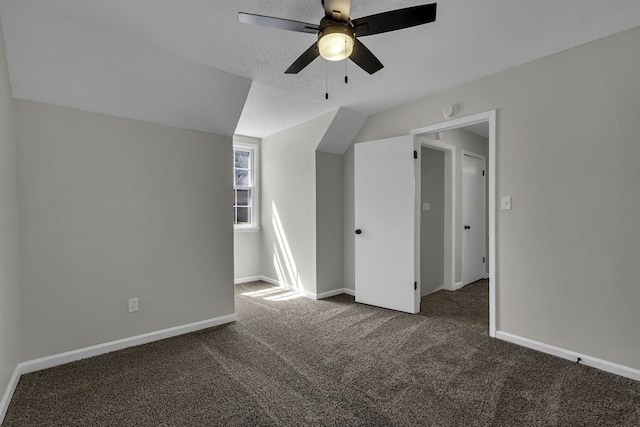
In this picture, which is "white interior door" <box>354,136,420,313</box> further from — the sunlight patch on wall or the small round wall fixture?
the sunlight patch on wall

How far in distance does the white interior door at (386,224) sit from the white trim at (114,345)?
68.2 inches

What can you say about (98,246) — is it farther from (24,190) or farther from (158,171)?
(158,171)

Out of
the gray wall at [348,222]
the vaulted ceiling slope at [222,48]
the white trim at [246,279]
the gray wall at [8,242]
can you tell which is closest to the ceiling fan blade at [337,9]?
the vaulted ceiling slope at [222,48]

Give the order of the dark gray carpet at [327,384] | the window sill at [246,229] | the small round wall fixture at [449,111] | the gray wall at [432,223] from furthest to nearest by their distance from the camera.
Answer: the window sill at [246,229] < the gray wall at [432,223] < the small round wall fixture at [449,111] < the dark gray carpet at [327,384]

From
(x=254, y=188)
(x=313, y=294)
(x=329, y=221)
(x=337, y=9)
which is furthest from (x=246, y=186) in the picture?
(x=337, y=9)

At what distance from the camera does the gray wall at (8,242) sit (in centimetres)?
188

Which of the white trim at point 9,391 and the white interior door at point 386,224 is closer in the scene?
the white trim at point 9,391

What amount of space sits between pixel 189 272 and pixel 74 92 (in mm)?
1771

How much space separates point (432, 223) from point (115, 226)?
3.78m

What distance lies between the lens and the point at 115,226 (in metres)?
2.68

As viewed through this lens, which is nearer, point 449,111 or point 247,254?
point 449,111

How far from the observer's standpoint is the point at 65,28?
2.06 m

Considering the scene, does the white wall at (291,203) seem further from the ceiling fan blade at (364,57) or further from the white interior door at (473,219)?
the white interior door at (473,219)

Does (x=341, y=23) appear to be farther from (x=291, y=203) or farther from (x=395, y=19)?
(x=291, y=203)
